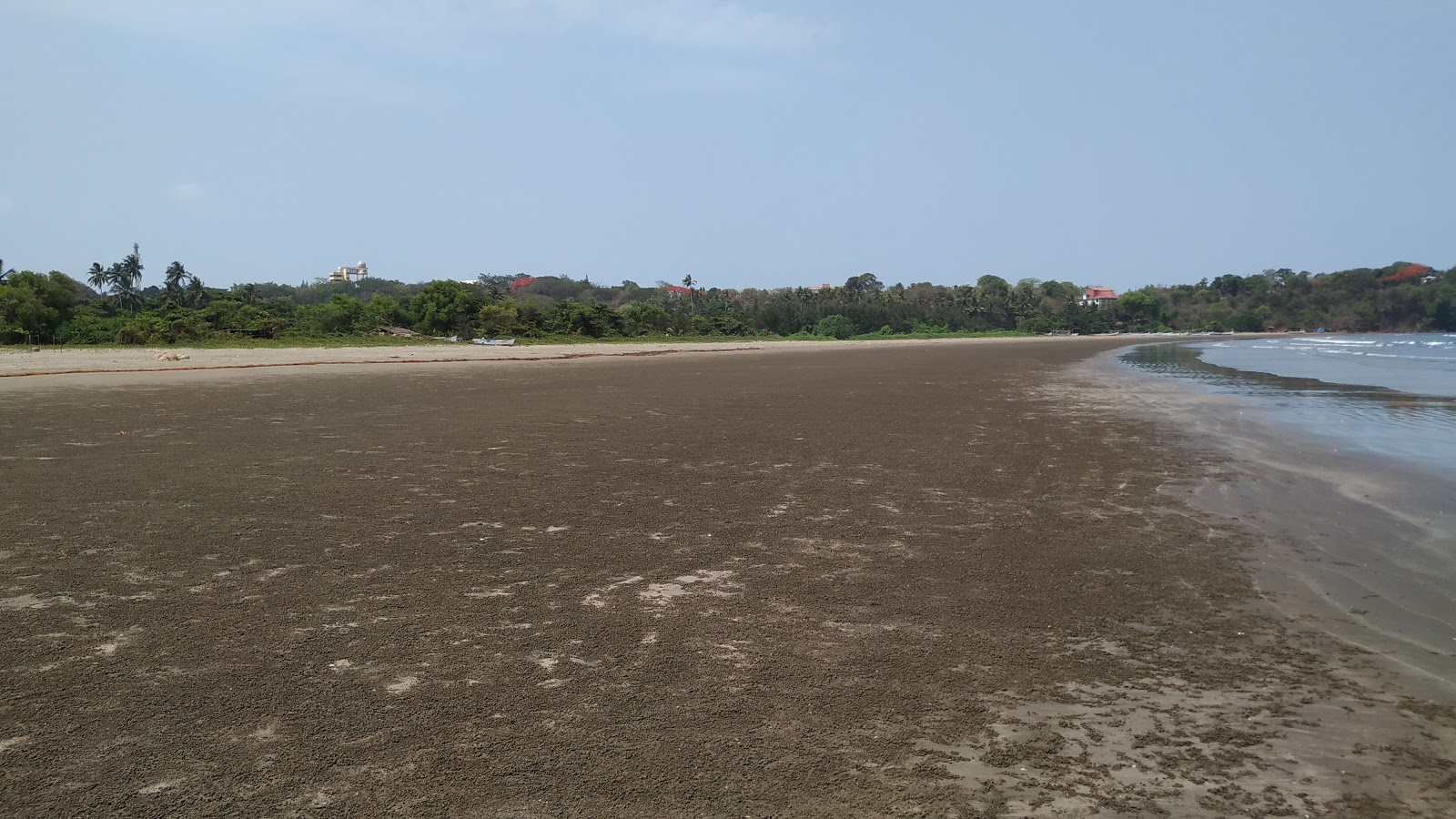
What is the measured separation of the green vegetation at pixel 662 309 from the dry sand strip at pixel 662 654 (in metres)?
37.0

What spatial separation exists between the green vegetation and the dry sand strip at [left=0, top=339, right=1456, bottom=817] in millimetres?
37049

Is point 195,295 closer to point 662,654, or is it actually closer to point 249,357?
point 249,357

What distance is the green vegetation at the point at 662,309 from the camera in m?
40.3

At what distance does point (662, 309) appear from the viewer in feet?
248

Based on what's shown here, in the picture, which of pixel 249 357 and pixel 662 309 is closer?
pixel 249 357

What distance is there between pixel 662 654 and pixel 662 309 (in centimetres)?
7260

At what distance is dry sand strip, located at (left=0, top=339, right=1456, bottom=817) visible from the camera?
282 centimetres

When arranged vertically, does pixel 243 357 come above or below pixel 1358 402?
above

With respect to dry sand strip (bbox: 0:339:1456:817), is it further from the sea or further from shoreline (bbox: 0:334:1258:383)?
shoreline (bbox: 0:334:1258:383)

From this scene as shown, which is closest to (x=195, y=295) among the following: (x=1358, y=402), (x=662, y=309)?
(x=662, y=309)

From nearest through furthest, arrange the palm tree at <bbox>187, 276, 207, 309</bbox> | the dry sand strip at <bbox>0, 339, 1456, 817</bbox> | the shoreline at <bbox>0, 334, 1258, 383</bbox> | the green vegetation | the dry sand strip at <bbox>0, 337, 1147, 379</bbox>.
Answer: the dry sand strip at <bbox>0, 339, 1456, 817</bbox>
the shoreline at <bbox>0, 334, 1258, 383</bbox>
the dry sand strip at <bbox>0, 337, 1147, 379</bbox>
the green vegetation
the palm tree at <bbox>187, 276, 207, 309</bbox>

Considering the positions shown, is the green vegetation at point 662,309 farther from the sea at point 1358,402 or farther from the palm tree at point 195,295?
the sea at point 1358,402

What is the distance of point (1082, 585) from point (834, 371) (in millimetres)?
24685

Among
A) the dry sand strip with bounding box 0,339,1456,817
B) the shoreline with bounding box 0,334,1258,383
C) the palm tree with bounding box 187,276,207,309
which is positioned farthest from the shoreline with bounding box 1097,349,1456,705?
the palm tree with bounding box 187,276,207,309
